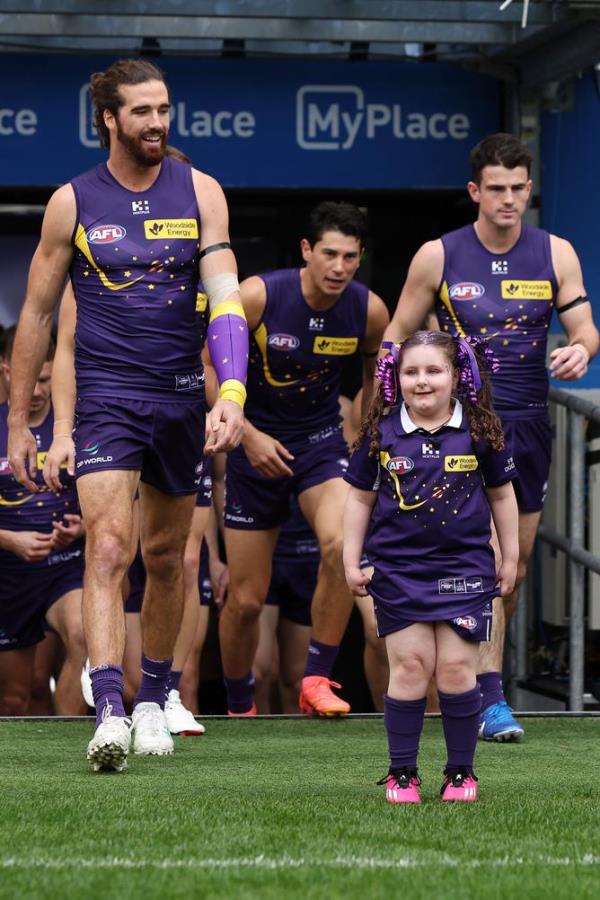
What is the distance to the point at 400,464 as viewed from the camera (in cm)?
559

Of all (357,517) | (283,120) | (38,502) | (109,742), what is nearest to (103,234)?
(357,517)

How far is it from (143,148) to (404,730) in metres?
2.19

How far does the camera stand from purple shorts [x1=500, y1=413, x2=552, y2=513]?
7863 mm

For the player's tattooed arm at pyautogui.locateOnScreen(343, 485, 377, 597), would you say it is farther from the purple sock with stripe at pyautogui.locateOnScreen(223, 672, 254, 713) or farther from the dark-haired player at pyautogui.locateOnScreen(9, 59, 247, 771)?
the purple sock with stripe at pyautogui.locateOnScreen(223, 672, 254, 713)

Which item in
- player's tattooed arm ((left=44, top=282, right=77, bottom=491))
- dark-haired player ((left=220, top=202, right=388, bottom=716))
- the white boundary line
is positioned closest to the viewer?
the white boundary line

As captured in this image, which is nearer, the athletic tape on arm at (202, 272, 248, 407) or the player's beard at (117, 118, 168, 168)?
the athletic tape on arm at (202, 272, 248, 407)

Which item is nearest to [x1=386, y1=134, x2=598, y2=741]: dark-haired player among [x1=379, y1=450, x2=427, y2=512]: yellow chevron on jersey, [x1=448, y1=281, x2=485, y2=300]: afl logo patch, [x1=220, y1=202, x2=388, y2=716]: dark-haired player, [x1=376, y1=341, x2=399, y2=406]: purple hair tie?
[x1=448, y1=281, x2=485, y2=300]: afl logo patch

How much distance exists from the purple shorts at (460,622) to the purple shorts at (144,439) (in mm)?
1239

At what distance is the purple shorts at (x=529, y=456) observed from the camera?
7.86 m

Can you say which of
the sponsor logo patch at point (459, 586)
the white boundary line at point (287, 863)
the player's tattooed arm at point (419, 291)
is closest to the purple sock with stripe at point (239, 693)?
the player's tattooed arm at point (419, 291)

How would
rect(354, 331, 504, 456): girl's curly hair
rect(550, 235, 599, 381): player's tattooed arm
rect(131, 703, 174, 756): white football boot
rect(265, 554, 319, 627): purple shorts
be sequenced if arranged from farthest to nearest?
rect(265, 554, 319, 627): purple shorts, rect(550, 235, 599, 381): player's tattooed arm, rect(131, 703, 174, 756): white football boot, rect(354, 331, 504, 456): girl's curly hair

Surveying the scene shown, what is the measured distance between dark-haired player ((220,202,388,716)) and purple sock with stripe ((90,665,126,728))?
2308 millimetres

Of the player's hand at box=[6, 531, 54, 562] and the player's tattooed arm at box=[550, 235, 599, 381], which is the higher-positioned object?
the player's tattooed arm at box=[550, 235, 599, 381]

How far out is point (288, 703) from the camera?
9.98 meters
